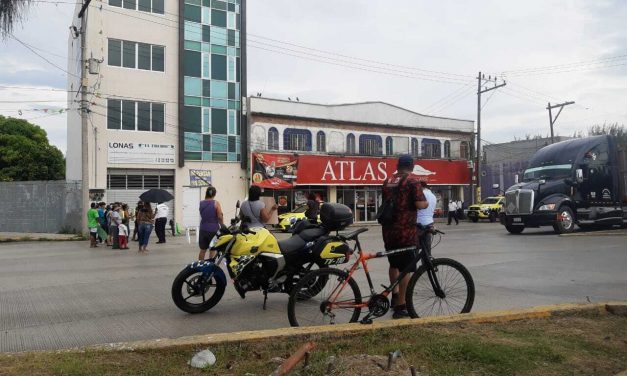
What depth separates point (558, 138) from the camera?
44.7m

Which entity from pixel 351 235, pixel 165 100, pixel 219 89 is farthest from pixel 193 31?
pixel 351 235

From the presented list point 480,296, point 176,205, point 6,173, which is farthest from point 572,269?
point 6,173

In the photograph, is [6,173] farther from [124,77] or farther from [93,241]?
[93,241]

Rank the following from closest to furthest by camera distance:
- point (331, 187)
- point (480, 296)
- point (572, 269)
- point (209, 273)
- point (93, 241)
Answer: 1. point (209, 273)
2. point (480, 296)
3. point (572, 269)
4. point (93, 241)
5. point (331, 187)

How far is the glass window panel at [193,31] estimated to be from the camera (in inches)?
1193

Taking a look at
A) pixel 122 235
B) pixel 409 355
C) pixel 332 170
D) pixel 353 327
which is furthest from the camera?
pixel 332 170

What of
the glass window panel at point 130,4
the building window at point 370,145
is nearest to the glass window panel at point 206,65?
the glass window panel at point 130,4

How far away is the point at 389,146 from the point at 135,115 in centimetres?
1812

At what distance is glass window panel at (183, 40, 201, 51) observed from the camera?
30184 mm

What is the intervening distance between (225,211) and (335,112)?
34.1 ft

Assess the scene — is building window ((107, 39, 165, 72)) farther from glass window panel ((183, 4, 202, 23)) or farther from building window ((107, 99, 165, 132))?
glass window panel ((183, 4, 202, 23))

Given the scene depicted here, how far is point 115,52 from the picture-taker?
2820 centimetres

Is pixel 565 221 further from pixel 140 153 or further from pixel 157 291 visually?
pixel 140 153

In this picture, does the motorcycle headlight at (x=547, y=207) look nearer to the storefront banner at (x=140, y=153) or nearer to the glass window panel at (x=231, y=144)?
the glass window panel at (x=231, y=144)
